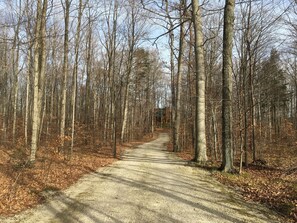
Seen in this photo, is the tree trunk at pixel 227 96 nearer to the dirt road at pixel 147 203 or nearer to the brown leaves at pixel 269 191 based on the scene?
the brown leaves at pixel 269 191

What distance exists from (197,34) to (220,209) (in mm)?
8888

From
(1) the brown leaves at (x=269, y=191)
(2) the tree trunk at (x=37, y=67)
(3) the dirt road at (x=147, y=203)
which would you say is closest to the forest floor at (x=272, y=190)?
(1) the brown leaves at (x=269, y=191)

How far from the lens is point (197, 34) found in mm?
12305

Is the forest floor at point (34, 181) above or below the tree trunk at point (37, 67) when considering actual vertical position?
below

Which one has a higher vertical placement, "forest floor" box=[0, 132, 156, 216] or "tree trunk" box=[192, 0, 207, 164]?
"tree trunk" box=[192, 0, 207, 164]

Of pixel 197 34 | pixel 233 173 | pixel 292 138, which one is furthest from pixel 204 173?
pixel 292 138

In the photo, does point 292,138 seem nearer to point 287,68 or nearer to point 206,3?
point 287,68

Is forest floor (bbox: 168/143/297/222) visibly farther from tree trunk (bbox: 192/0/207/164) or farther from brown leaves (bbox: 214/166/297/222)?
tree trunk (bbox: 192/0/207/164)

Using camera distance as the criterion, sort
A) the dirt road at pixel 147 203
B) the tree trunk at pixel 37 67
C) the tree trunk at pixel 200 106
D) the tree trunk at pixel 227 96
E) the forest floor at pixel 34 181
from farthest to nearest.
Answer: the tree trunk at pixel 200 106 → the tree trunk at pixel 37 67 → the tree trunk at pixel 227 96 → the forest floor at pixel 34 181 → the dirt road at pixel 147 203

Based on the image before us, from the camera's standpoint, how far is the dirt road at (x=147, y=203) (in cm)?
505

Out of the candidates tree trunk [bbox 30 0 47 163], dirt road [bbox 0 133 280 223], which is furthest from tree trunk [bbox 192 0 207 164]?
tree trunk [bbox 30 0 47 163]

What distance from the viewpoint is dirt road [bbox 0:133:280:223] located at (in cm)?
505

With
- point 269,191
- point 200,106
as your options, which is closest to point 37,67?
point 200,106

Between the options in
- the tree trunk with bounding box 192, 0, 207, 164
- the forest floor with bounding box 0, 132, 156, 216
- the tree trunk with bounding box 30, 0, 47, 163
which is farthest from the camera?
the tree trunk with bounding box 192, 0, 207, 164
